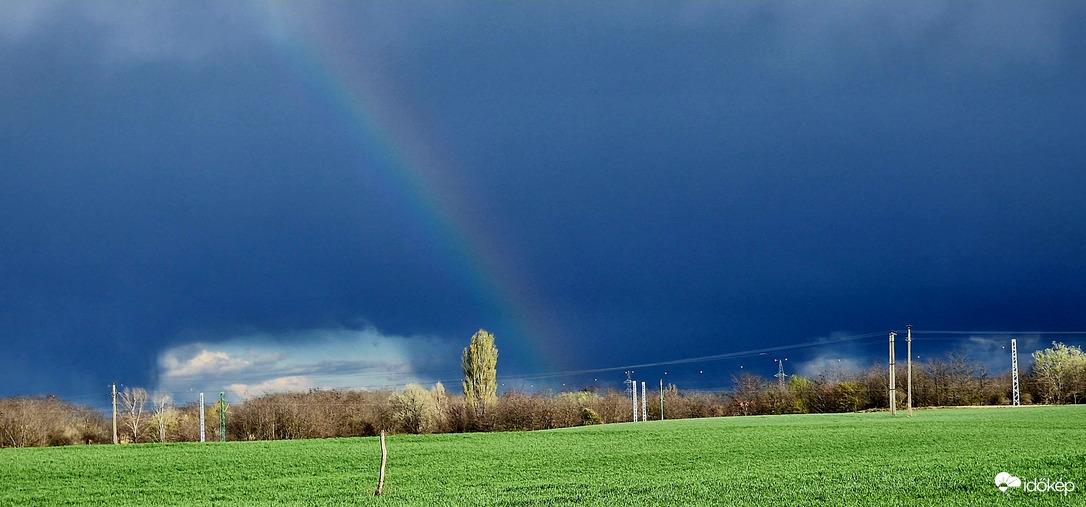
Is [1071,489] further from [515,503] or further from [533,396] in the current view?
[533,396]

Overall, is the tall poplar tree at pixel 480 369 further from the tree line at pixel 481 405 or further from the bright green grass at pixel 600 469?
the bright green grass at pixel 600 469

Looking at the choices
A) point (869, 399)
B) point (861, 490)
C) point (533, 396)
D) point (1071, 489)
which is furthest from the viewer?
point (869, 399)

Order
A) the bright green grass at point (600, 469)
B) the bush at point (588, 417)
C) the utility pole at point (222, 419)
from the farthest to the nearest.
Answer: the bush at point (588, 417) < the utility pole at point (222, 419) < the bright green grass at point (600, 469)

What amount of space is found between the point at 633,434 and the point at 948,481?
25378 millimetres

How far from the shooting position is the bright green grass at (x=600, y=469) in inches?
757

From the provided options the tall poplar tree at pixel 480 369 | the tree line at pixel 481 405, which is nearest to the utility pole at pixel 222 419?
the tree line at pixel 481 405

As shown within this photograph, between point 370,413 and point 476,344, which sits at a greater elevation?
point 476,344

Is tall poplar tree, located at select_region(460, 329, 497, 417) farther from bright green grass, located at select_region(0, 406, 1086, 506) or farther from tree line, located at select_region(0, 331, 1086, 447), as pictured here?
bright green grass, located at select_region(0, 406, 1086, 506)

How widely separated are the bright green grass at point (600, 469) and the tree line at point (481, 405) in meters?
22.9

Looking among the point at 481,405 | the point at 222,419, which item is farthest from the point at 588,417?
the point at 222,419

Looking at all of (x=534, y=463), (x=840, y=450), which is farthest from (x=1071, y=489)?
(x=534, y=463)

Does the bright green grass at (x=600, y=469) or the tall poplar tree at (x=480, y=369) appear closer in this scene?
the bright green grass at (x=600, y=469)

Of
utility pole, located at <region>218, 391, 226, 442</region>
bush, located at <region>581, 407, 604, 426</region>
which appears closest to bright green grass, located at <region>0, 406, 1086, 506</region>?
utility pole, located at <region>218, 391, 226, 442</region>

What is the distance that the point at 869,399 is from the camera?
81625mm
